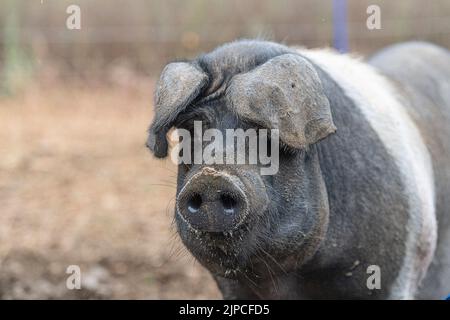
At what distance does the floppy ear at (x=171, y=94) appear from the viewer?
4.12m

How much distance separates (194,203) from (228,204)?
0.55 ft

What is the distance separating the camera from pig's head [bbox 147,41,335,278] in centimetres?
385

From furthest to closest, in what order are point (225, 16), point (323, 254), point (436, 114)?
point (225, 16)
point (436, 114)
point (323, 254)

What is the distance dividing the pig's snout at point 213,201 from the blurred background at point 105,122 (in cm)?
76

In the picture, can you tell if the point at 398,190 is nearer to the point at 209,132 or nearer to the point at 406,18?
the point at 209,132

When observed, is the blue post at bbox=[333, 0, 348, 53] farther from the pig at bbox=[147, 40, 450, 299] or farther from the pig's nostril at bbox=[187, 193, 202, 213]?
the pig's nostril at bbox=[187, 193, 202, 213]

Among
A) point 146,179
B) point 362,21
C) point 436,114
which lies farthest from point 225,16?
point 436,114

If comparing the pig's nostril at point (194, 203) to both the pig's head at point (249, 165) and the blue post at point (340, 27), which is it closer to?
the pig's head at point (249, 165)

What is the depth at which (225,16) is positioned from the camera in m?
13.9

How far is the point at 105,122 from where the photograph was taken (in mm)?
11867

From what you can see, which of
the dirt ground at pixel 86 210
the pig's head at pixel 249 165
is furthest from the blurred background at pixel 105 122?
the pig's head at pixel 249 165

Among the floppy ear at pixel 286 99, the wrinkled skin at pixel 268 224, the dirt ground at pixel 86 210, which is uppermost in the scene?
the floppy ear at pixel 286 99

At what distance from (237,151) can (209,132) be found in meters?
0.25

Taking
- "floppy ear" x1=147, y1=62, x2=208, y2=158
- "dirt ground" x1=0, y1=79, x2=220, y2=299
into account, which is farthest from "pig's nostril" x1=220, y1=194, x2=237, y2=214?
"dirt ground" x1=0, y1=79, x2=220, y2=299
